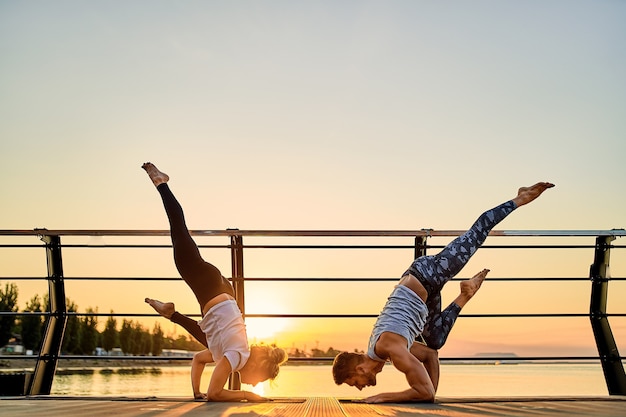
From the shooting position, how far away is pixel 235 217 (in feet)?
25.5

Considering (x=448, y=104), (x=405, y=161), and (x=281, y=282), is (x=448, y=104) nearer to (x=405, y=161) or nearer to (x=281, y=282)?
(x=405, y=161)

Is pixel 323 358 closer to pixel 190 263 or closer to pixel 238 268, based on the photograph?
pixel 238 268

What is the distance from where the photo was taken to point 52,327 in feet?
11.8

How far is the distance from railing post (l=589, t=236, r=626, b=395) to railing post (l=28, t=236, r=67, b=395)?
9.81ft

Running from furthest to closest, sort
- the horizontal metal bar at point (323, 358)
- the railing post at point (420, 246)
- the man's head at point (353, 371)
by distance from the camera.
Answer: the railing post at point (420, 246) < the horizontal metal bar at point (323, 358) < the man's head at point (353, 371)

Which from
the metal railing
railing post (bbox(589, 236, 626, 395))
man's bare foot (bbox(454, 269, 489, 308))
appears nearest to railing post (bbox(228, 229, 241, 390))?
the metal railing

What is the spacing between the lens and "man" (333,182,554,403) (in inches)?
113

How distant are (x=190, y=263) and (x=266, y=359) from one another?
2.18 feet

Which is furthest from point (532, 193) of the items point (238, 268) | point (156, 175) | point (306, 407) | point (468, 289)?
point (156, 175)

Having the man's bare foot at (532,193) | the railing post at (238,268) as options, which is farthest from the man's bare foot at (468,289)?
the railing post at (238,268)

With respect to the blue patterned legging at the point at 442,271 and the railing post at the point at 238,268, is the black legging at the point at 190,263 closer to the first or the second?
the railing post at the point at 238,268

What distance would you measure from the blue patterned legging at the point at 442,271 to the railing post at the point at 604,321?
2.46 feet

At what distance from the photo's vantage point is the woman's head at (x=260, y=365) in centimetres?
312

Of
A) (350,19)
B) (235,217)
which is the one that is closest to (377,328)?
(350,19)
